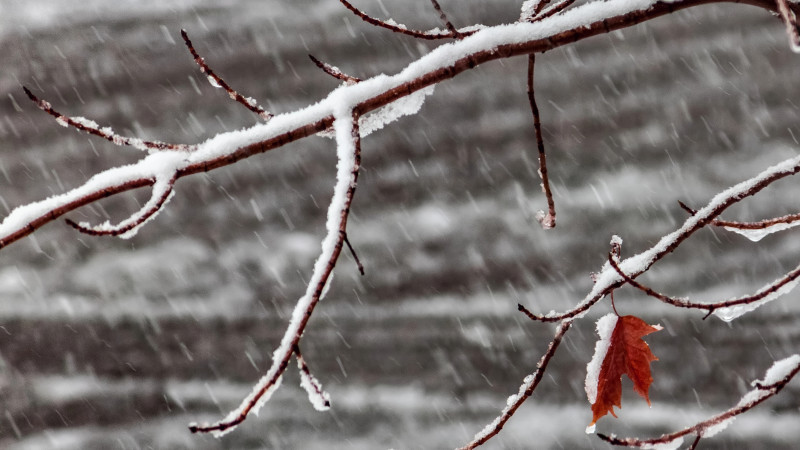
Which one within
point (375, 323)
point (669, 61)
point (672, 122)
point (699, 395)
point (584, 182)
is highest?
point (669, 61)

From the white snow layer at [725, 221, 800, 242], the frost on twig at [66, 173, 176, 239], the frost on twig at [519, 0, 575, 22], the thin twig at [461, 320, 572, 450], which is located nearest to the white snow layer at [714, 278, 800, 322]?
the white snow layer at [725, 221, 800, 242]

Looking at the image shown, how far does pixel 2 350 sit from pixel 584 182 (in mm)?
4419

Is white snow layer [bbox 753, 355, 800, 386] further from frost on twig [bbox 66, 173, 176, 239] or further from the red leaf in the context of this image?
frost on twig [bbox 66, 173, 176, 239]

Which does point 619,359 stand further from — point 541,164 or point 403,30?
point 403,30

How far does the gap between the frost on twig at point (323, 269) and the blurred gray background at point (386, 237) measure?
3.53 metres

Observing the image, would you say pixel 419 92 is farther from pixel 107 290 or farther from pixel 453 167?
pixel 107 290

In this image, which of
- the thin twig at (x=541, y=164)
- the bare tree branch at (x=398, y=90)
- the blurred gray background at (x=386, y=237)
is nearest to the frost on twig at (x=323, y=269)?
the bare tree branch at (x=398, y=90)

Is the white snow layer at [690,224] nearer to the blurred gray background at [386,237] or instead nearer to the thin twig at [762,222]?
the thin twig at [762,222]

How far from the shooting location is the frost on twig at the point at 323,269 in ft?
2.78

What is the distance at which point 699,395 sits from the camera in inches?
164

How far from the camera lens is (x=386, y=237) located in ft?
14.7

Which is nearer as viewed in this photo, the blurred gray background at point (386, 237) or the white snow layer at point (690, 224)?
the white snow layer at point (690, 224)

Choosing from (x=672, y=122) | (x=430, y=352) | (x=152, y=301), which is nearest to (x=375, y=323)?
(x=430, y=352)

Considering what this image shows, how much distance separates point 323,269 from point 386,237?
361 cm
